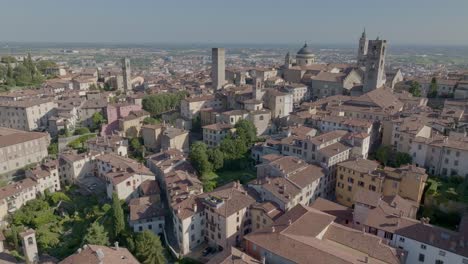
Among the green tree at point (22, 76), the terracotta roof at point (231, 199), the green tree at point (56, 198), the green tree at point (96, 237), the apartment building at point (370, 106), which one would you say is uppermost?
the green tree at point (22, 76)

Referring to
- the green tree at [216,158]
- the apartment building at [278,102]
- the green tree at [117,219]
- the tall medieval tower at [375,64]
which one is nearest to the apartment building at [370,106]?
the tall medieval tower at [375,64]

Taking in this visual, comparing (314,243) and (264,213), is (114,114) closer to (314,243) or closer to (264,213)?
(264,213)

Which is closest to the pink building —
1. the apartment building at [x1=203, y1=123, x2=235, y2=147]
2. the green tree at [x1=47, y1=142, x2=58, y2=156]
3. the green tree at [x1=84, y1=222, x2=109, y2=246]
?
the green tree at [x1=47, y1=142, x2=58, y2=156]

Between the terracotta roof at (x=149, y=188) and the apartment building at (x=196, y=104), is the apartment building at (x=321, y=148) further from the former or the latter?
the apartment building at (x=196, y=104)

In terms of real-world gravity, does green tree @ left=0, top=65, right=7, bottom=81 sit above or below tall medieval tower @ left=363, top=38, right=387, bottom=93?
below

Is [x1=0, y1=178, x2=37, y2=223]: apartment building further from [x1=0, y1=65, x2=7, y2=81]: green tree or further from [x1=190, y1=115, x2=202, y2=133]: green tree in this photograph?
[x1=0, y1=65, x2=7, y2=81]: green tree

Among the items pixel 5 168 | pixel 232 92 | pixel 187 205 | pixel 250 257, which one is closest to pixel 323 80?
pixel 232 92

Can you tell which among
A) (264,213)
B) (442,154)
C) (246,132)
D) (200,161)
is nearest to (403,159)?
(442,154)

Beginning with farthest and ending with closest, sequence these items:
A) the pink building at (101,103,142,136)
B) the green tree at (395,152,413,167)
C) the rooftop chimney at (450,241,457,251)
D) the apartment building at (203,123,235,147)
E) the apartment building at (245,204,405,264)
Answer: the pink building at (101,103,142,136)
the apartment building at (203,123,235,147)
the green tree at (395,152,413,167)
the rooftop chimney at (450,241,457,251)
the apartment building at (245,204,405,264)
